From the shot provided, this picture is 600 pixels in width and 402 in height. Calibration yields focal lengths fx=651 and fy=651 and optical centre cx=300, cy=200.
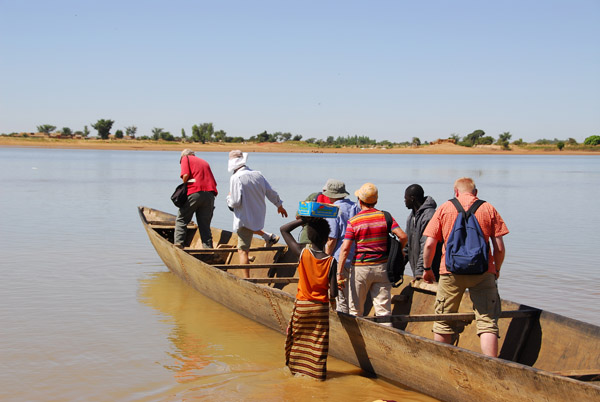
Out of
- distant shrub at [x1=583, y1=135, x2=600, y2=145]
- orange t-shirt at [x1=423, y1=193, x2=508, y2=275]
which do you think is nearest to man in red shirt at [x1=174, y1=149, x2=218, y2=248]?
orange t-shirt at [x1=423, y1=193, x2=508, y2=275]

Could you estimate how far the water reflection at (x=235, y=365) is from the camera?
19.7 feet

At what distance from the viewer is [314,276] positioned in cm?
572

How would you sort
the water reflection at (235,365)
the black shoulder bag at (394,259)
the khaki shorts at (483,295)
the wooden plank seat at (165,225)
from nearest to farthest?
the khaki shorts at (483,295), the water reflection at (235,365), the black shoulder bag at (394,259), the wooden plank seat at (165,225)

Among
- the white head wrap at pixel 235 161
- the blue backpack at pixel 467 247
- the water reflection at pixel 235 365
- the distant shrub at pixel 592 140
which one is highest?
the distant shrub at pixel 592 140

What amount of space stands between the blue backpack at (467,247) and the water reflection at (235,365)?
→ 1.23 m

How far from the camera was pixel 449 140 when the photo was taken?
4471 inches

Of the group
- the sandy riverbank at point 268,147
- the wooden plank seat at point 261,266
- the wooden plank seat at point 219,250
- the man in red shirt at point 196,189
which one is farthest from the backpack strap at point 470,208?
the sandy riverbank at point 268,147

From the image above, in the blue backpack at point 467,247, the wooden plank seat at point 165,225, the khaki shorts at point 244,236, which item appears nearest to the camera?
the blue backpack at point 467,247

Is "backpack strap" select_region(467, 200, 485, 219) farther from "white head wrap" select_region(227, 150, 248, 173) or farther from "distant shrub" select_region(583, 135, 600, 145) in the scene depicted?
"distant shrub" select_region(583, 135, 600, 145)

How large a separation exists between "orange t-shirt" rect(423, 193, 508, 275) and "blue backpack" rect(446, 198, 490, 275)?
53 mm

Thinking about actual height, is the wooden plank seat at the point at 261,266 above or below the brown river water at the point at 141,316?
above

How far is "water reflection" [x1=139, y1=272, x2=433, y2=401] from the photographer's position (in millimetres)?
6004

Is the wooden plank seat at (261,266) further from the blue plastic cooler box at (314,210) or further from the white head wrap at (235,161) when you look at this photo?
the blue plastic cooler box at (314,210)

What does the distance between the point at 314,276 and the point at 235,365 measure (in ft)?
5.87
